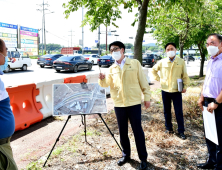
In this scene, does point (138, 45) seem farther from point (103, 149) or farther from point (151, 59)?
point (151, 59)

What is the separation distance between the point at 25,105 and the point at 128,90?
10.8ft

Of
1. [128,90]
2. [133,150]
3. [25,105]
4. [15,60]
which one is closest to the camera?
[128,90]

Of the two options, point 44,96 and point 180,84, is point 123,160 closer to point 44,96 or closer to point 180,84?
point 180,84

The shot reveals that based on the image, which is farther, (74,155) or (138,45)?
(138,45)

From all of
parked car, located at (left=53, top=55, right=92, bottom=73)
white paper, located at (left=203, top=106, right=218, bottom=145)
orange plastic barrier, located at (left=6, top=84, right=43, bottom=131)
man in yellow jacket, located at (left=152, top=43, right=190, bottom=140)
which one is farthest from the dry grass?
parked car, located at (left=53, top=55, right=92, bottom=73)

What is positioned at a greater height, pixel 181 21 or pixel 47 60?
pixel 181 21

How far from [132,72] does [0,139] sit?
1.99m

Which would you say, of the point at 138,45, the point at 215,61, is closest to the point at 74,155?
the point at 215,61

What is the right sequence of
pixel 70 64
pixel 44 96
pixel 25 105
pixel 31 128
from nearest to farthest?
pixel 31 128 < pixel 25 105 < pixel 44 96 < pixel 70 64

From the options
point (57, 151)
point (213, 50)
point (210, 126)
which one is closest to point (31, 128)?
point (57, 151)

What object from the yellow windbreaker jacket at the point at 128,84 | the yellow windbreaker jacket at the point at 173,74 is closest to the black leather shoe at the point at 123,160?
the yellow windbreaker jacket at the point at 128,84

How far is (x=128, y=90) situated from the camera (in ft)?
10.9

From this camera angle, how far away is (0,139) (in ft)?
7.02

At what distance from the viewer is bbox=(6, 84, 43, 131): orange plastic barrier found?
16.4 feet
